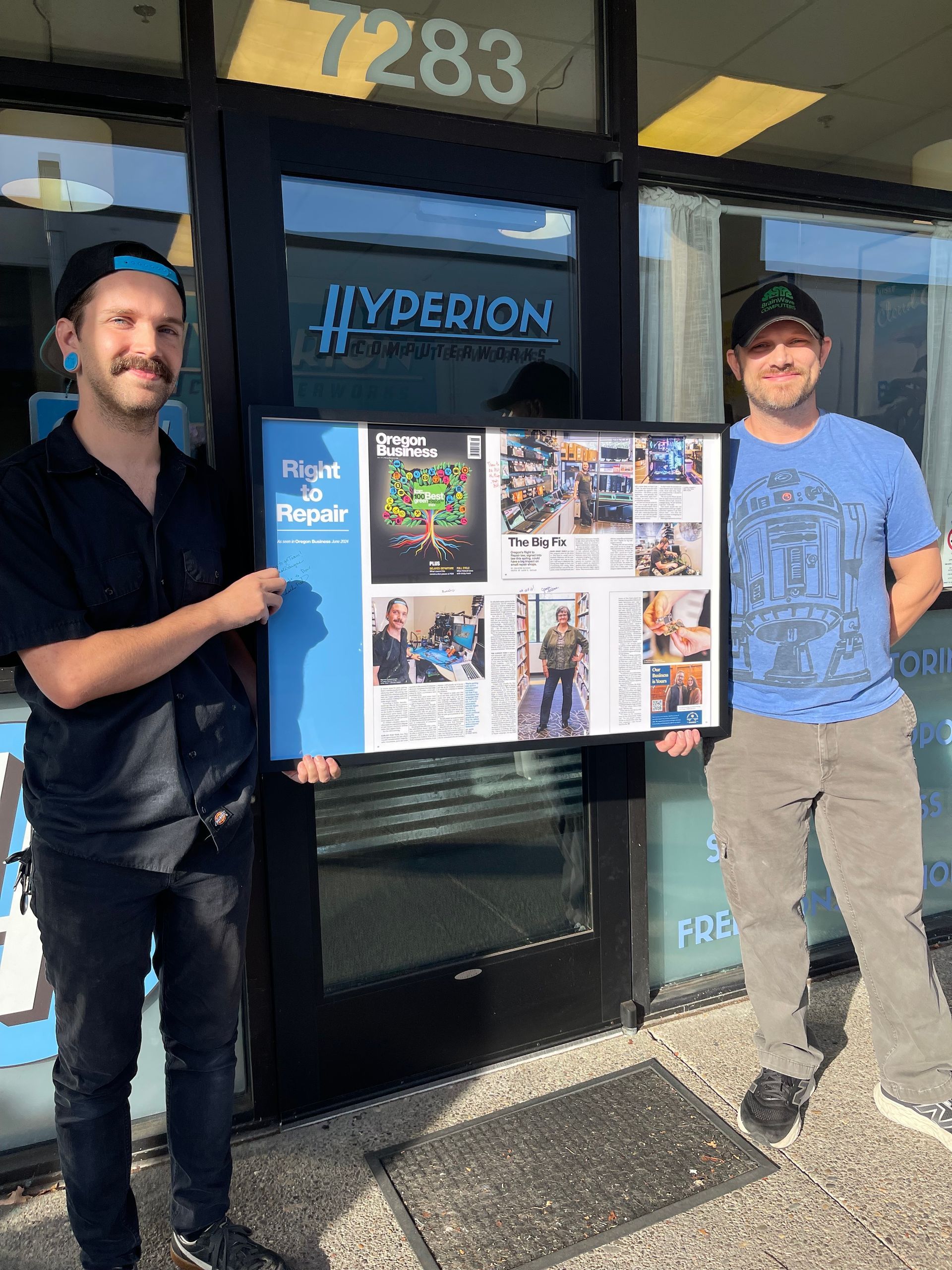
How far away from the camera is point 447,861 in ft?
9.23

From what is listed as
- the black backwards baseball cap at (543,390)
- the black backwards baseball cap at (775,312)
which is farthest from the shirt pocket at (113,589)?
the black backwards baseball cap at (775,312)

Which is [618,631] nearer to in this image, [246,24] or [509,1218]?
[509,1218]

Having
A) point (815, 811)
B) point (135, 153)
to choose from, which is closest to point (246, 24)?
point (135, 153)

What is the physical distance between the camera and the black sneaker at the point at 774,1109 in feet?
7.80

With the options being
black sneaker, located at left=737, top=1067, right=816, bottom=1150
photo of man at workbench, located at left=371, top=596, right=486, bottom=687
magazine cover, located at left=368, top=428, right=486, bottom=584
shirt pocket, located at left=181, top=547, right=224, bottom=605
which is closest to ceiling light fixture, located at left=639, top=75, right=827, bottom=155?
magazine cover, located at left=368, top=428, right=486, bottom=584

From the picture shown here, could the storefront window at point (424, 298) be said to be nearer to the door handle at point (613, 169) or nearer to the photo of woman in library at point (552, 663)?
the door handle at point (613, 169)

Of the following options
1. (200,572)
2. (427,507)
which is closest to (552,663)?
(427,507)

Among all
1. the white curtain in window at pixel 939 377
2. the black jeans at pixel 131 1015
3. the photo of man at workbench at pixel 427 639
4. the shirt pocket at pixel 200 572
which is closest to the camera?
the black jeans at pixel 131 1015

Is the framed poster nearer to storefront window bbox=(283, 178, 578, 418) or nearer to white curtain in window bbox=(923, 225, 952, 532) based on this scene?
storefront window bbox=(283, 178, 578, 418)

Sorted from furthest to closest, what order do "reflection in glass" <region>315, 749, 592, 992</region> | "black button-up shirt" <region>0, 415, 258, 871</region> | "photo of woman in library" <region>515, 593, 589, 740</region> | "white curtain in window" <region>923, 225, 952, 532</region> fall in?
"white curtain in window" <region>923, 225, 952, 532</region>
"reflection in glass" <region>315, 749, 592, 992</region>
"photo of woman in library" <region>515, 593, 589, 740</region>
"black button-up shirt" <region>0, 415, 258, 871</region>

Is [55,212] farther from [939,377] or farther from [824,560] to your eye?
[939,377]

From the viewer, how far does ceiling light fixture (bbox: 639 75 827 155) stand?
284 centimetres

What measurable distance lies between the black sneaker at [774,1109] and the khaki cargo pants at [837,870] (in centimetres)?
4

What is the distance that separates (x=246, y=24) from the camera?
7.57 ft
